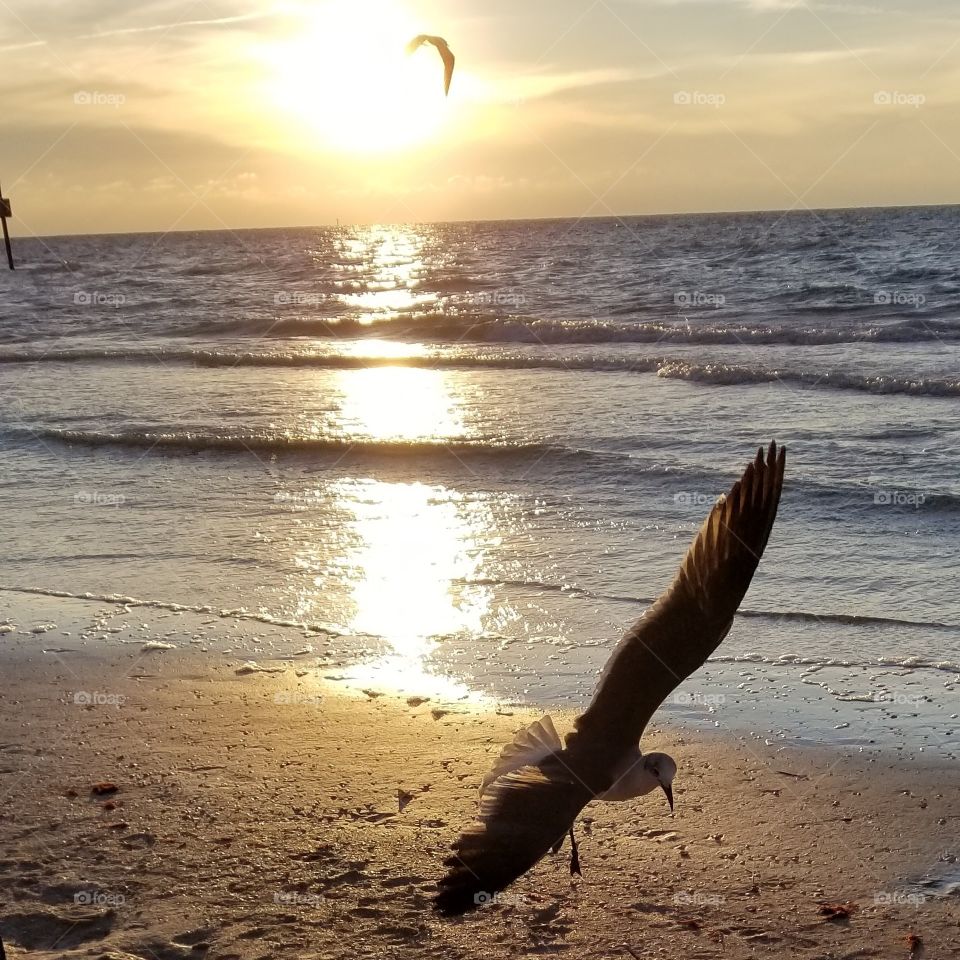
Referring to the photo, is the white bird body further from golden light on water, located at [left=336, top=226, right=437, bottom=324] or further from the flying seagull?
golden light on water, located at [left=336, top=226, right=437, bottom=324]

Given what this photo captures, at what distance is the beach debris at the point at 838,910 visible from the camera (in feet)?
14.1

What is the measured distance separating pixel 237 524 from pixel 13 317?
27.2 meters

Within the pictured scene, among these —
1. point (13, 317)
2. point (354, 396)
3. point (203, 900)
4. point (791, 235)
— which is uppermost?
point (791, 235)

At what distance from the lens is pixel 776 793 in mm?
5270

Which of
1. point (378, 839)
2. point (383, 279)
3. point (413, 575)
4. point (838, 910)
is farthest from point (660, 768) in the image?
point (383, 279)

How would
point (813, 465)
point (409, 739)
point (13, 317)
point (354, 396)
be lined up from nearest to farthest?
point (409, 739)
point (813, 465)
point (354, 396)
point (13, 317)

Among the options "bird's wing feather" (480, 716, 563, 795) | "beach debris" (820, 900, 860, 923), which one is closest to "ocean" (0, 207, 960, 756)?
"beach debris" (820, 900, 860, 923)

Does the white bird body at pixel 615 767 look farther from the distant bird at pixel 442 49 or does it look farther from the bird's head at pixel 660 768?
the distant bird at pixel 442 49

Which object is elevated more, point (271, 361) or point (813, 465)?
point (271, 361)

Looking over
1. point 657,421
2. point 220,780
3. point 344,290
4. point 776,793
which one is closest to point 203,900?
point 220,780

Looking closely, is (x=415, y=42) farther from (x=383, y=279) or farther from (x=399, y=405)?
(x=383, y=279)

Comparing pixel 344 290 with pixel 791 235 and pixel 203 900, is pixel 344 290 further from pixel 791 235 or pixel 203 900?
pixel 203 900

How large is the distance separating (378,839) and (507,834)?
1388 millimetres

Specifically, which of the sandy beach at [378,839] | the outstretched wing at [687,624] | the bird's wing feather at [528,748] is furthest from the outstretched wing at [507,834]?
the sandy beach at [378,839]
